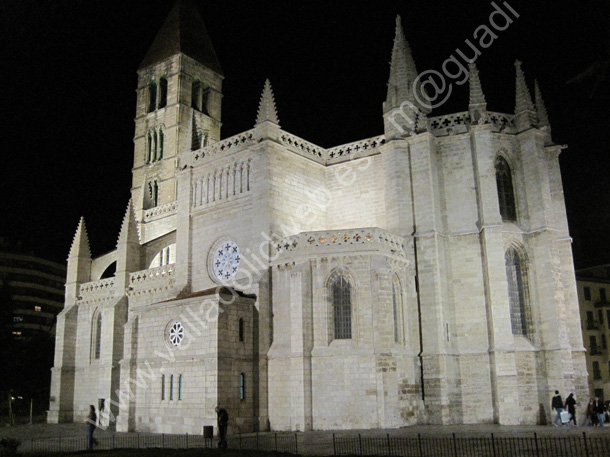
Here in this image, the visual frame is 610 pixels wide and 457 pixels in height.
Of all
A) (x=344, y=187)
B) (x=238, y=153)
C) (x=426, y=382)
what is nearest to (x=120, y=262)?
(x=238, y=153)

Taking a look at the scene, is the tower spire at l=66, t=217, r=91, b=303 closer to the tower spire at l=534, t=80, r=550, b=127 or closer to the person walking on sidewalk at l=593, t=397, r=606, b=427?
the tower spire at l=534, t=80, r=550, b=127

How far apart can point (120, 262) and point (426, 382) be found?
19.1m

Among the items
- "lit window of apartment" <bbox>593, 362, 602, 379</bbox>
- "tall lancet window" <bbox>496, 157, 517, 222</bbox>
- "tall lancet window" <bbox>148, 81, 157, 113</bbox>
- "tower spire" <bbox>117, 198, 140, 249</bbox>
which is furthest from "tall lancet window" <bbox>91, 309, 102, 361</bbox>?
"lit window of apartment" <bbox>593, 362, 602, 379</bbox>

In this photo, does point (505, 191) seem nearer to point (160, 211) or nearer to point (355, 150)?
point (355, 150)

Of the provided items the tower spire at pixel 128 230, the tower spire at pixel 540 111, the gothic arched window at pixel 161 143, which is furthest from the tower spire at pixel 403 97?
the gothic arched window at pixel 161 143

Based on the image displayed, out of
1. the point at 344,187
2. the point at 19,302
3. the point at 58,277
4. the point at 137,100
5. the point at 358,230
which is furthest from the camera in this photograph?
the point at 58,277

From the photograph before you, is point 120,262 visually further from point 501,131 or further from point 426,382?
point 501,131

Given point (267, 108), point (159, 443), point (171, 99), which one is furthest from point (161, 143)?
point (159, 443)

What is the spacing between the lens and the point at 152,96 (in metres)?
51.5

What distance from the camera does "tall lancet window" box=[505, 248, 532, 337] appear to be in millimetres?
26266

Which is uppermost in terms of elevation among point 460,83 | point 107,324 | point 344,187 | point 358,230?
point 460,83

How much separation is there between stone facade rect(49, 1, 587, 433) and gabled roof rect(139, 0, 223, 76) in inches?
853

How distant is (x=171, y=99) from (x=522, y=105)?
29800mm

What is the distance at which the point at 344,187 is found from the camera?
30.4 m
